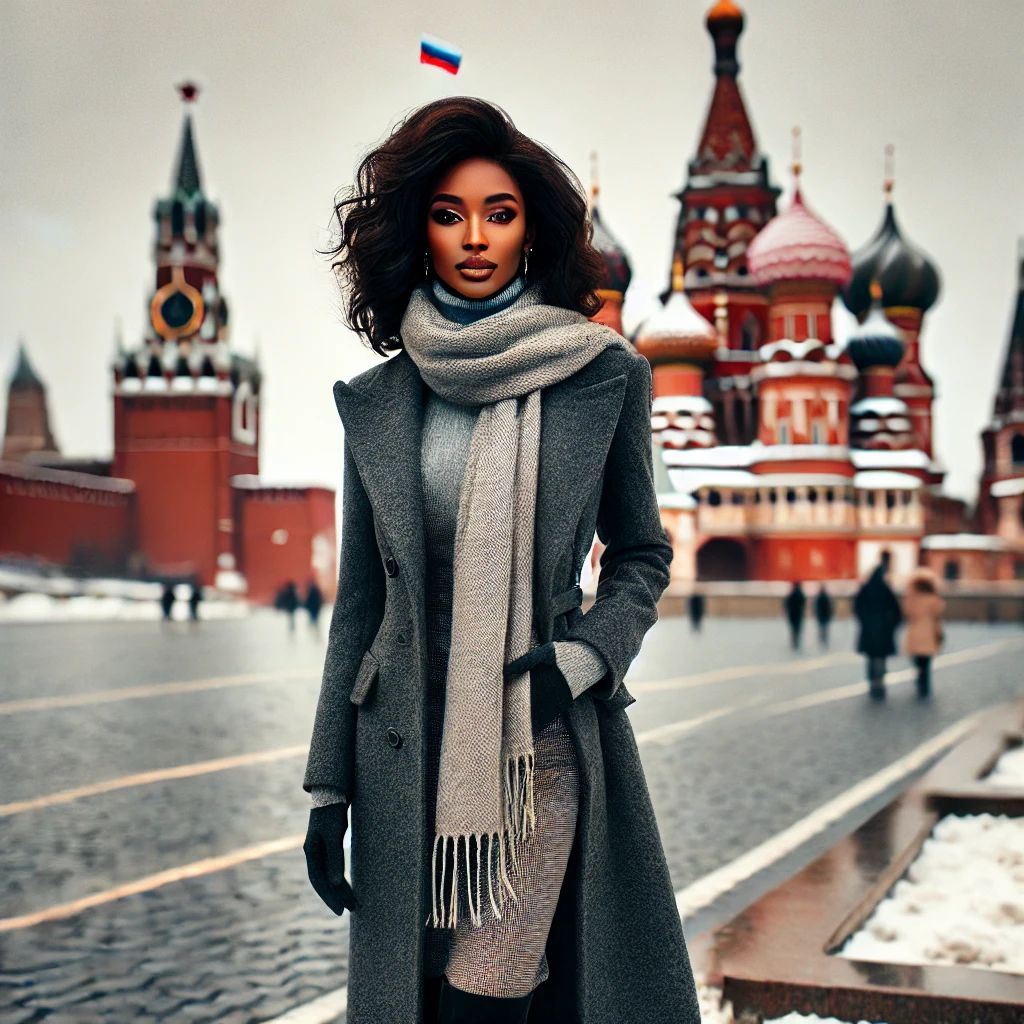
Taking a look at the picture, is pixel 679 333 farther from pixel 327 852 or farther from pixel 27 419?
pixel 327 852

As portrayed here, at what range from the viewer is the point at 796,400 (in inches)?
1395

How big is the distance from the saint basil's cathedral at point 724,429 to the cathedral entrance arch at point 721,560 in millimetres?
56

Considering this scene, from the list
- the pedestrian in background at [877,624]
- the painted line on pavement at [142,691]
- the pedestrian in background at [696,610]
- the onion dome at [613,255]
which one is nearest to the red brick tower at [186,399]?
the pedestrian in background at [696,610]

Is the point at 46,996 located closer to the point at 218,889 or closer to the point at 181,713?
the point at 218,889

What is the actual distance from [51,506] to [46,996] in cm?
3047

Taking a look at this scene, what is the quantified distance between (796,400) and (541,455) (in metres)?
34.2

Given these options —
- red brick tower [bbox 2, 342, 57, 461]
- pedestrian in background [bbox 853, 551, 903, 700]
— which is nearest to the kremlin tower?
red brick tower [bbox 2, 342, 57, 461]

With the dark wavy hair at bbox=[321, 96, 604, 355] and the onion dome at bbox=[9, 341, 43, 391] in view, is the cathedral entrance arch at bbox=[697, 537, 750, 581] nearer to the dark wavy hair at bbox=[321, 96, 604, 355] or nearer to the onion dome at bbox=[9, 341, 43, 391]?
the onion dome at bbox=[9, 341, 43, 391]

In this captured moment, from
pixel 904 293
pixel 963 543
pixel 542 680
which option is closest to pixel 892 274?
pixel 904 293

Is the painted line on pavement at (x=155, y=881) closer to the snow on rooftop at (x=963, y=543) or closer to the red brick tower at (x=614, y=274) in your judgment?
the red brick tower at (x=614, y=274)

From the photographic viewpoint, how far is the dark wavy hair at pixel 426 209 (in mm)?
2012

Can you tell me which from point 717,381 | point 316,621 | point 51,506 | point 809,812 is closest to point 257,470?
point 51,506

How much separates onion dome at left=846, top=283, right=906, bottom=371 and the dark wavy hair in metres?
37.8

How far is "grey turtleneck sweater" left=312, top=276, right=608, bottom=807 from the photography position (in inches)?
72.7
